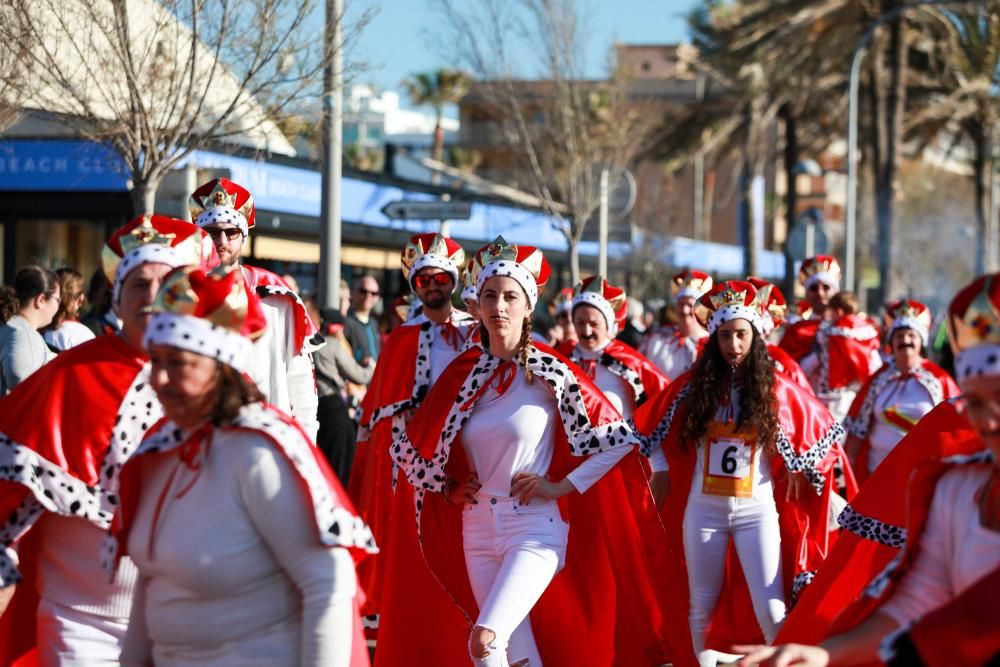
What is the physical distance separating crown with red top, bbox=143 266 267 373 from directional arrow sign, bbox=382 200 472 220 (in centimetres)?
1095

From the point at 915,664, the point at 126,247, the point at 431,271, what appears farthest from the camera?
the point at 431,271

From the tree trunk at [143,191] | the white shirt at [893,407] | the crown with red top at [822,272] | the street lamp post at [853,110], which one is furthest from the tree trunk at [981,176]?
the tree trunk at [143,191]

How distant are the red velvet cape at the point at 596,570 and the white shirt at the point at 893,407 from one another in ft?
13.2

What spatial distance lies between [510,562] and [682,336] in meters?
6.94

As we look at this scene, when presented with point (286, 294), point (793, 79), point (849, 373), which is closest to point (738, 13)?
point (793, 79)

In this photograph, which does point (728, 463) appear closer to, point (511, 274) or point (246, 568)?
point (511, 274)

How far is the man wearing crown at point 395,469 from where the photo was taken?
7500 mm

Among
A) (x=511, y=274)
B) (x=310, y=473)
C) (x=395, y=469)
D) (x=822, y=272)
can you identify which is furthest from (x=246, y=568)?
(x=822, y=272)

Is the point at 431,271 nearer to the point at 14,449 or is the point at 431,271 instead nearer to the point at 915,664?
the point at 14,449

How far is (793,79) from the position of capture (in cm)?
3172

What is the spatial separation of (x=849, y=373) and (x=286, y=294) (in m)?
8.10

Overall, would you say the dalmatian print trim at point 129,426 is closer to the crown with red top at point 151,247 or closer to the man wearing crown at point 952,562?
the crown with red top at point 151,247

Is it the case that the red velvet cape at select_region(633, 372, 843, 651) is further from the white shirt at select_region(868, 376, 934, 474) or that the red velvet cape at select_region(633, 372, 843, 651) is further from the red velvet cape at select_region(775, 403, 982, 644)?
the white shirt at select_region(868, 376, 934, 474)

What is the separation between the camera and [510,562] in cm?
648
